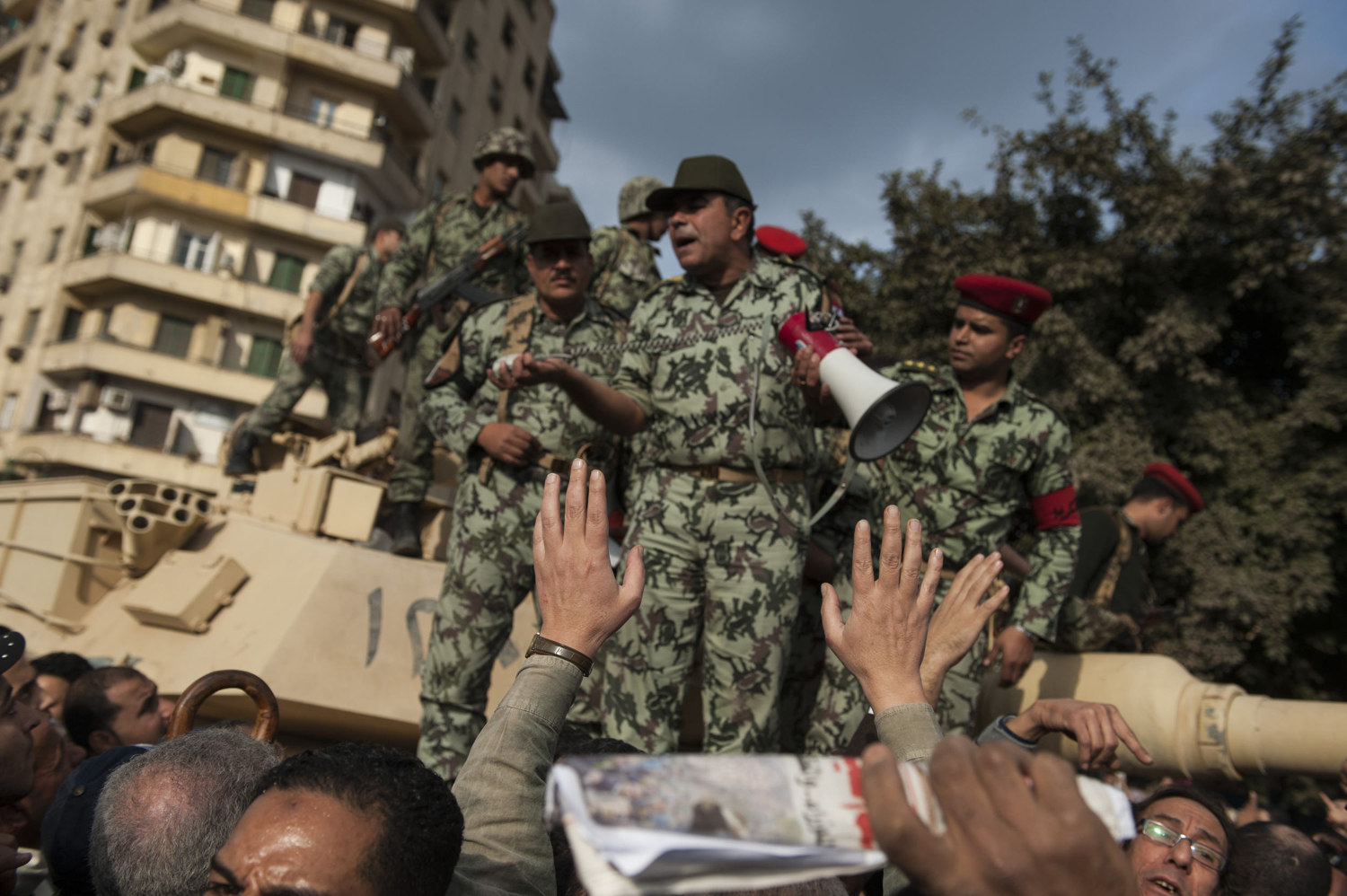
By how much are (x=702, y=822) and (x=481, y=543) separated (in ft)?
10.9

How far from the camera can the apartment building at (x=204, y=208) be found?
28578mm

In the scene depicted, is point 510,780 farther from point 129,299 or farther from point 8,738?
point 129,299

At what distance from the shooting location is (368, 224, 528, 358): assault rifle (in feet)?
19.2

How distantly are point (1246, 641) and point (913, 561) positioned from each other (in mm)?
12747

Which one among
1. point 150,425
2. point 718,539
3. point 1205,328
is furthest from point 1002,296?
point 150,425

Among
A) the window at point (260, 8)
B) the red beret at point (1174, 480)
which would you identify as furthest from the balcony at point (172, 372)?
the red beret at point (1174, 480)

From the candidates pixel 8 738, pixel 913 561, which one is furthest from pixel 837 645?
pixel 8 738

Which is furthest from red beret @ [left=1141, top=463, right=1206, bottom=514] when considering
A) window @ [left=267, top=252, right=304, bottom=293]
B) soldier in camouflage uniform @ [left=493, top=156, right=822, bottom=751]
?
window @ [left=267, top=252, right=304, bottom=293]

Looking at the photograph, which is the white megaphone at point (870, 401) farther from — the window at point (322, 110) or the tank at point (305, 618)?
the window at point (322, 110)

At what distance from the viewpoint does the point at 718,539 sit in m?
3.60

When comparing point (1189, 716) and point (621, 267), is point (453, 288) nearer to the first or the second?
point (621, 267)

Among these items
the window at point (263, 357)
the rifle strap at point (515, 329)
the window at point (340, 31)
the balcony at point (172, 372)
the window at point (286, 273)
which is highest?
the window at point (340, 31)

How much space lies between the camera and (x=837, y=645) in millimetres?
1837

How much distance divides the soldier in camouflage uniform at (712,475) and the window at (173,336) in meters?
28.8
